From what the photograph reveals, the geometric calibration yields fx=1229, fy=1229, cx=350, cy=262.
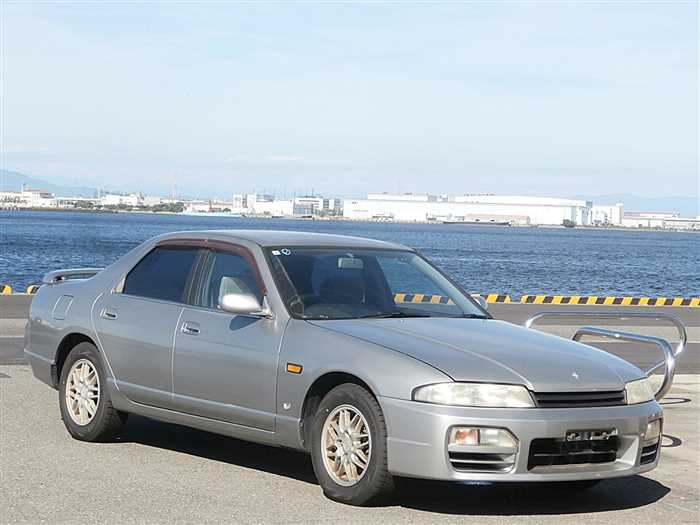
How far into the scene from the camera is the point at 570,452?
6652mm

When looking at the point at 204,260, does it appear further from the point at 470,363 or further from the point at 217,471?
the point at 470,363

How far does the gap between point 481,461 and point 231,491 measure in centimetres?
156

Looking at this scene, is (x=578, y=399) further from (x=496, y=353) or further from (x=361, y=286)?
(x=361, y=286)

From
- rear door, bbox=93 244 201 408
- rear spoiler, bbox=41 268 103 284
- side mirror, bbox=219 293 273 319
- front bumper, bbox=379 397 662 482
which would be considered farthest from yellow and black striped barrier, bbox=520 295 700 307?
front bumper, bbox=379 397 662 482

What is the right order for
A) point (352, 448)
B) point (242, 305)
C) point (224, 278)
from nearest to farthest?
point (352, 448)
point (242, 305)
point (224, 278)

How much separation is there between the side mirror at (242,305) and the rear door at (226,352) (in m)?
0.07

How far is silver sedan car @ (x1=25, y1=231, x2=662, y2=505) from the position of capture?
21.6 ft

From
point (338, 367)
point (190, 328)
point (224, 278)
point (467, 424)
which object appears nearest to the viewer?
point (467, 424)

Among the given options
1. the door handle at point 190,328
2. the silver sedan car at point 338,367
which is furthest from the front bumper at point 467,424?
the door handle at point 190,328

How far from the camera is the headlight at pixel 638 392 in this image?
276 inches

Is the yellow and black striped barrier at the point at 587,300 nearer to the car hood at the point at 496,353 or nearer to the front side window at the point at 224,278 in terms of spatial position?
the front side window at the point at 224,278

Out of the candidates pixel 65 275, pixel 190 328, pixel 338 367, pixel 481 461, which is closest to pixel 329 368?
pixel 338 367

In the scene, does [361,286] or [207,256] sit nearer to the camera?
[361,286]

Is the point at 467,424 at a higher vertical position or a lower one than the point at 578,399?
lower
